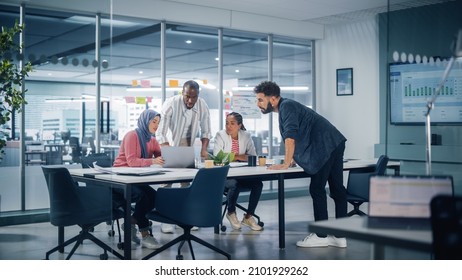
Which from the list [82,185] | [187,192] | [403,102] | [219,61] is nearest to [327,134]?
[403,102]

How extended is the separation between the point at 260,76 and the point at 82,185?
14.8ft

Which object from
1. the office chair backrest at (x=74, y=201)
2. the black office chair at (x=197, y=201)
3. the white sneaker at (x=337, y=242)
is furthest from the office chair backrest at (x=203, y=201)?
the white sneaker at (x=337, y=242)

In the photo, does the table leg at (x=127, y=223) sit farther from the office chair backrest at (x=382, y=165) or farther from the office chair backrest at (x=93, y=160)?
the office chair backrest at (x=382, y=165)

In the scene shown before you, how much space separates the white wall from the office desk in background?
5.86 meters

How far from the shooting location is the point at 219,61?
759cm

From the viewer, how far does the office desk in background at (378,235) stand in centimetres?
188

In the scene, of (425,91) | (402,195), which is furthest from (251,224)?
(402,195)

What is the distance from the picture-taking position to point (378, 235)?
196cm

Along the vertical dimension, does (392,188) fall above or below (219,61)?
below

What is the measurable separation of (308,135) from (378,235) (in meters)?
2.49

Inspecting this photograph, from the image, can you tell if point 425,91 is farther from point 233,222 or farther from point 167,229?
point 167,229

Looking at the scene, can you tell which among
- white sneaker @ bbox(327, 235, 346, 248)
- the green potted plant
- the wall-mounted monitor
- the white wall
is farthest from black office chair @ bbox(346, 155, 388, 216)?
the green potted plant

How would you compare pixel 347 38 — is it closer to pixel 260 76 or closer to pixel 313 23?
pixel 313 23

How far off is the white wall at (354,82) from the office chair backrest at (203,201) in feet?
15.1
